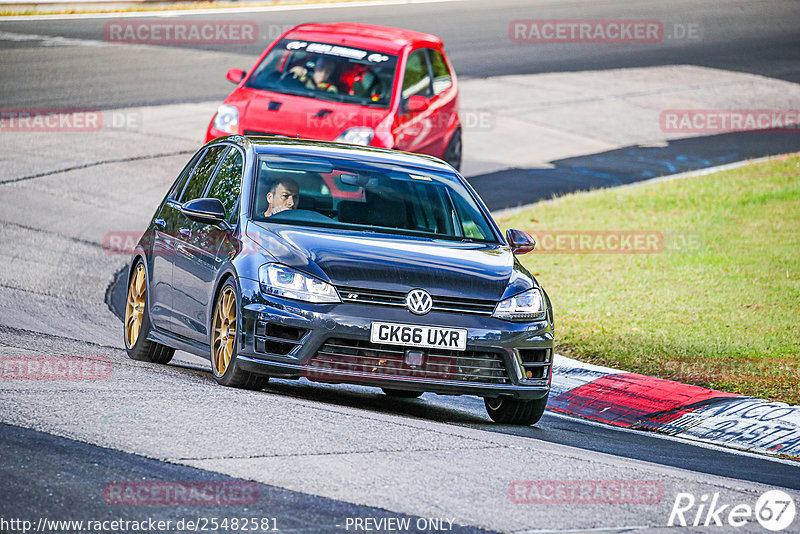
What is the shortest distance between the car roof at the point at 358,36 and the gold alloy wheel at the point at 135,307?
6784mm

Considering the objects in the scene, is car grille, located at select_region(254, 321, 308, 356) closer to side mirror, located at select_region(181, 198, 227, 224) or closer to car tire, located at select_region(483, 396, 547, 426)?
side mirror, located at select_region(181, 198, 227, 224)

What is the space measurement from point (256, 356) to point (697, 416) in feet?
11.3

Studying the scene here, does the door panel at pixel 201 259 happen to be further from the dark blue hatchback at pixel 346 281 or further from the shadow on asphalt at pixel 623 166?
the shadow on asphalt at pixel 623 166

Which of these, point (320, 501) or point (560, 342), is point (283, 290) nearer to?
point (320, 501)

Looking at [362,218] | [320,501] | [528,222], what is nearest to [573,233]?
[528,222]

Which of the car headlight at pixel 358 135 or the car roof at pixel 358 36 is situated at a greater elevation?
the car roof at pixel 358 36

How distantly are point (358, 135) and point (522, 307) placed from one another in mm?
7129

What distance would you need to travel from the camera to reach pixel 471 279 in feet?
26.9

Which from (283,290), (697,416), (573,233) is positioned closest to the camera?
(283,290)

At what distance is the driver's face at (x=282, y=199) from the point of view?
8883mm

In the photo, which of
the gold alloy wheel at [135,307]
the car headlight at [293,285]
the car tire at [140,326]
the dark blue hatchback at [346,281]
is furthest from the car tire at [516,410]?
the gold alloy wheel at [135,307]

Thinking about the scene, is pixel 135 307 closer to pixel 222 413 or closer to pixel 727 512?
pixel 222 413

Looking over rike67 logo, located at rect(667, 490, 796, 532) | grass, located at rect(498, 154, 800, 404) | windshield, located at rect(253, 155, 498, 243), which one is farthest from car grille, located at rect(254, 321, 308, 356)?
grass, located at rect(498, 154, 800, 404)

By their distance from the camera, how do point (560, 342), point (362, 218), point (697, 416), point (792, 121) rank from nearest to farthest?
point (362, 218) < point (697, 416) < point (560, 342) < point (792, 121)
